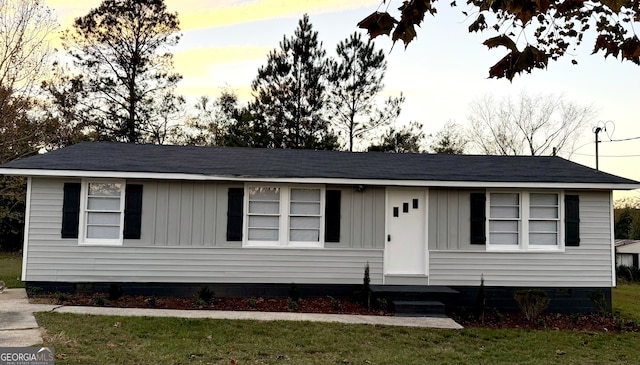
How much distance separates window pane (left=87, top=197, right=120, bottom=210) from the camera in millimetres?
9906

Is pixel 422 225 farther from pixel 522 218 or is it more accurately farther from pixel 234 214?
pixel 234 214

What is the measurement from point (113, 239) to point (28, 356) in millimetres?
4639

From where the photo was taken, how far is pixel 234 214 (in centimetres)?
1019

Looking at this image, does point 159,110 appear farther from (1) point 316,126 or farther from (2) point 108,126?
(1) point 316,126

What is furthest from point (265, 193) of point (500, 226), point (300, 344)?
point (500, 226)

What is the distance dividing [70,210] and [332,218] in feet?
17.2

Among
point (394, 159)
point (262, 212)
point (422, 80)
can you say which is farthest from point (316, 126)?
point (262, 212)

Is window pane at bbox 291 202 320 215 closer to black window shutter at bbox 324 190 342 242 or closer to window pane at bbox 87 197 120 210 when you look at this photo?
black window shutter at bbox 324 190 342 242

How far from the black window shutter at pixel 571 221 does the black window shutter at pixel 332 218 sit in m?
4.86

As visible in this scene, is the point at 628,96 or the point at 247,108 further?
the point at 247,108

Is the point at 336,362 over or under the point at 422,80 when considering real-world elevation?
under

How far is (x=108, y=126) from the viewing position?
23031mm

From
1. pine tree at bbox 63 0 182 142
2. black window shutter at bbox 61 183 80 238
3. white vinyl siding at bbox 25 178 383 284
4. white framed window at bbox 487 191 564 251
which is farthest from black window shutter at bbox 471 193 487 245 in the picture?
pine tree at bbox 63 0 182 142

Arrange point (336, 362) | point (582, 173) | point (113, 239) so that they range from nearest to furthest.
Result: point (336, 362) → point (113, 239) → point (582, 173)
